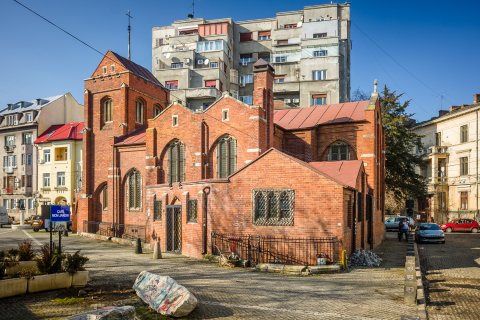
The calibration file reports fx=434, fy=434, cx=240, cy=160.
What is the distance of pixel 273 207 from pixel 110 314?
37.4 feet

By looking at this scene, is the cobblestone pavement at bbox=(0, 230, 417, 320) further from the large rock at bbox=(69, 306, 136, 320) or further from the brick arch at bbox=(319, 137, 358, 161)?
the brick arch at bbox=(319, 137, 358, 161)

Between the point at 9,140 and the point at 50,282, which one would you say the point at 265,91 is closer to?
the point at 50,282

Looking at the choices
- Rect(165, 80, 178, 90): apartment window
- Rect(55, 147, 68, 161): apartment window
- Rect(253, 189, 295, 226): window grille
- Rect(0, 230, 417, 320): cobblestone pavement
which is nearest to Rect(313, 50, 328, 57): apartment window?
Rect(165, 80, 178, 90): apartment window

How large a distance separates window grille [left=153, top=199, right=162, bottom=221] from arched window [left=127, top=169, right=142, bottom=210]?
8623 millimetres

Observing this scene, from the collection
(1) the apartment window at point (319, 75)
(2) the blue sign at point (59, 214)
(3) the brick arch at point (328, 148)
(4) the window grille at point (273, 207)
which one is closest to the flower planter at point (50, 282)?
(2) the blue sign at point (59, 214)

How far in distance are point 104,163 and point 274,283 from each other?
973 inches

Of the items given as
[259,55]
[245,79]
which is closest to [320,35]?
[259,55]

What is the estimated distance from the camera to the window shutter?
26984mm

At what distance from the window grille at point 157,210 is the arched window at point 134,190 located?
8.62m

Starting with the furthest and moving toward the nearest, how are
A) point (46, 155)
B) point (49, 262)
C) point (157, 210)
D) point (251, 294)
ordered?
point (46, 155) < point (157, 210) < point (49, 262) < point (251, 294)

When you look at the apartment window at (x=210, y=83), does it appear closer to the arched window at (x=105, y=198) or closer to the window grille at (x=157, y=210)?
the arched window at (x=105, y=198)

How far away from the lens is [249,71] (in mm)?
63031

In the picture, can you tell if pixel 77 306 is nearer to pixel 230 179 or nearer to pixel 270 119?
pixel 230 179

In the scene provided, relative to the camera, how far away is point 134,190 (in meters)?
32.9
